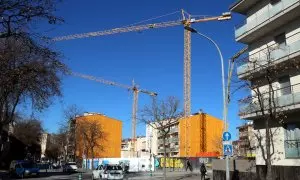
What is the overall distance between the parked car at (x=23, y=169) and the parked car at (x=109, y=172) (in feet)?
46.7

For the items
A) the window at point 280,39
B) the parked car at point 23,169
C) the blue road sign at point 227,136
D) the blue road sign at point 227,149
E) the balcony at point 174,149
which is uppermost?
the window at point 280,39

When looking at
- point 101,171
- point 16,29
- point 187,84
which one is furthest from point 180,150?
point 16,29

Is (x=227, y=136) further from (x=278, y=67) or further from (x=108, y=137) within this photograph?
(x=108, y=137)

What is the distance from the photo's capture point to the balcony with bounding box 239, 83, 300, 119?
27130 millimetres

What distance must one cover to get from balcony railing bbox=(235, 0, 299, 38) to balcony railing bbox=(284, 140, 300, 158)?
8.74m

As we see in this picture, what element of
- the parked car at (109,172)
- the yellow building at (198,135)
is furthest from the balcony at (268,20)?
the yellow building at (198,135)

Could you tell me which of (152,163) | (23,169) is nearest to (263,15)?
(23,169)

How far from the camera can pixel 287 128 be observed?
28.9m

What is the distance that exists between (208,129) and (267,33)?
80.9 meters

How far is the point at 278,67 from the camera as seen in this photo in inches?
1144

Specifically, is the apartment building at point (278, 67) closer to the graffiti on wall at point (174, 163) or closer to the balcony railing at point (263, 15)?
the balcony railing at point (263, 15)

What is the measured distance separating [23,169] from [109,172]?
744 inches

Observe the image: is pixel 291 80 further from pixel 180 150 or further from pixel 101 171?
pixel 180 150

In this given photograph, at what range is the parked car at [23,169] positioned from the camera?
173 feet
